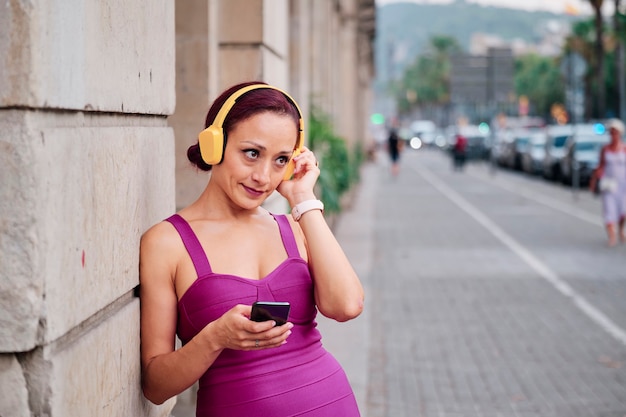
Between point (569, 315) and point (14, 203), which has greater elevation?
point (14, 203)

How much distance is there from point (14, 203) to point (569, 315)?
9.24 meters

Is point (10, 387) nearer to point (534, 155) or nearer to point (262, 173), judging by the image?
point (262, 173)

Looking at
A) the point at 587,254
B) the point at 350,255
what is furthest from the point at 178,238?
the point at 587,254

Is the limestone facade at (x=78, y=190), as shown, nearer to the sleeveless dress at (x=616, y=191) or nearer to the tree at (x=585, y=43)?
the sleeveless dress at (x=616, y=191)

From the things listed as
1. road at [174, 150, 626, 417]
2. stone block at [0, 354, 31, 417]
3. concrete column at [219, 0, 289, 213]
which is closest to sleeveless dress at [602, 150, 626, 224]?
road at [174, 150, 626, 417]

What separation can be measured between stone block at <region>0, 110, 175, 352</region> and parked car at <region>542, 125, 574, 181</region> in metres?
37.1

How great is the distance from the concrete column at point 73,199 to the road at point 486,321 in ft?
14.2

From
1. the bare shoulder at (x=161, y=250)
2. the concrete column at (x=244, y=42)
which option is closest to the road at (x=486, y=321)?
the concrete column at (x=244, y=42)

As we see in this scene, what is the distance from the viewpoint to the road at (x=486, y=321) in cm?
740

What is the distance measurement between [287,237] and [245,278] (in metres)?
0.24

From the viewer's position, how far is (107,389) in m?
2.57

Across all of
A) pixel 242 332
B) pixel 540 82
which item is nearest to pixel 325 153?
pixel 242 332

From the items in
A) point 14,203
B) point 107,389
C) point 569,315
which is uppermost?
point 14,203

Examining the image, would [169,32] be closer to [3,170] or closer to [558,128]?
[3,170]
